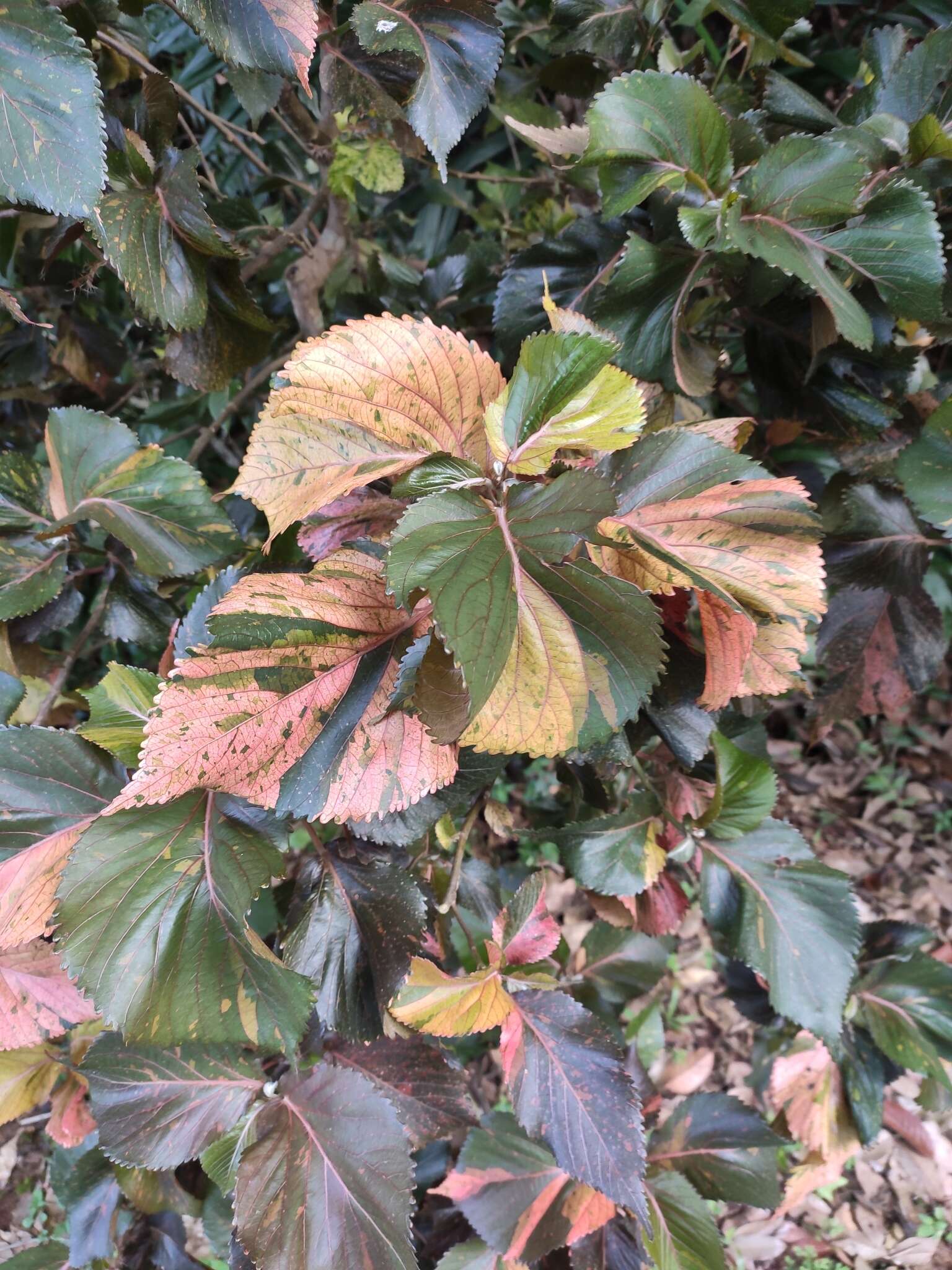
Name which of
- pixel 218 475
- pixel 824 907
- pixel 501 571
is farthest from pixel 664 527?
pixel 218 475

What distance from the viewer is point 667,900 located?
2.58 feet

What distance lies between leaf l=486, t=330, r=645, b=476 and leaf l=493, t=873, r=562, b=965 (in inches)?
15.6

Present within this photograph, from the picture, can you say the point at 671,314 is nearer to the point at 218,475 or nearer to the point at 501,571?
the point at 501,571

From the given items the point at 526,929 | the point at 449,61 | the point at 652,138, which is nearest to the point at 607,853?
the point at 526,929

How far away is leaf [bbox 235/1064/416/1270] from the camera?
0.50m

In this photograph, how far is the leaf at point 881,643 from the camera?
0.82 metres

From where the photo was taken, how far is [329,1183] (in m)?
0.53

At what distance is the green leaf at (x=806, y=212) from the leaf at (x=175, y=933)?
0.53 metres

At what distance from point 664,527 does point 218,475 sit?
139cm

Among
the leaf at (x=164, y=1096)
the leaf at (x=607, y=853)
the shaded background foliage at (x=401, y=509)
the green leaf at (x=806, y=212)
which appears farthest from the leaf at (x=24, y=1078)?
the green leaf at (x=806, y=212)

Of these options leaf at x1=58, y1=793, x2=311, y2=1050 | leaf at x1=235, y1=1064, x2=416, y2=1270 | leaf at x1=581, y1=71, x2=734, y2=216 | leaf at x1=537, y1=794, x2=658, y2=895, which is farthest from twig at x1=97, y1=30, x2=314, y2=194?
leaf at x1=235, y1=1064, x2=416, y2=1270

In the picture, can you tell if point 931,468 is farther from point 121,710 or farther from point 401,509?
A: point 121,710

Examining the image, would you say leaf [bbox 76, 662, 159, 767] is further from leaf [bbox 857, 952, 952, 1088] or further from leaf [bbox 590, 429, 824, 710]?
leaf [bbox 857, 952, 952, 1088]

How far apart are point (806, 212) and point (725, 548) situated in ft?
1.03
